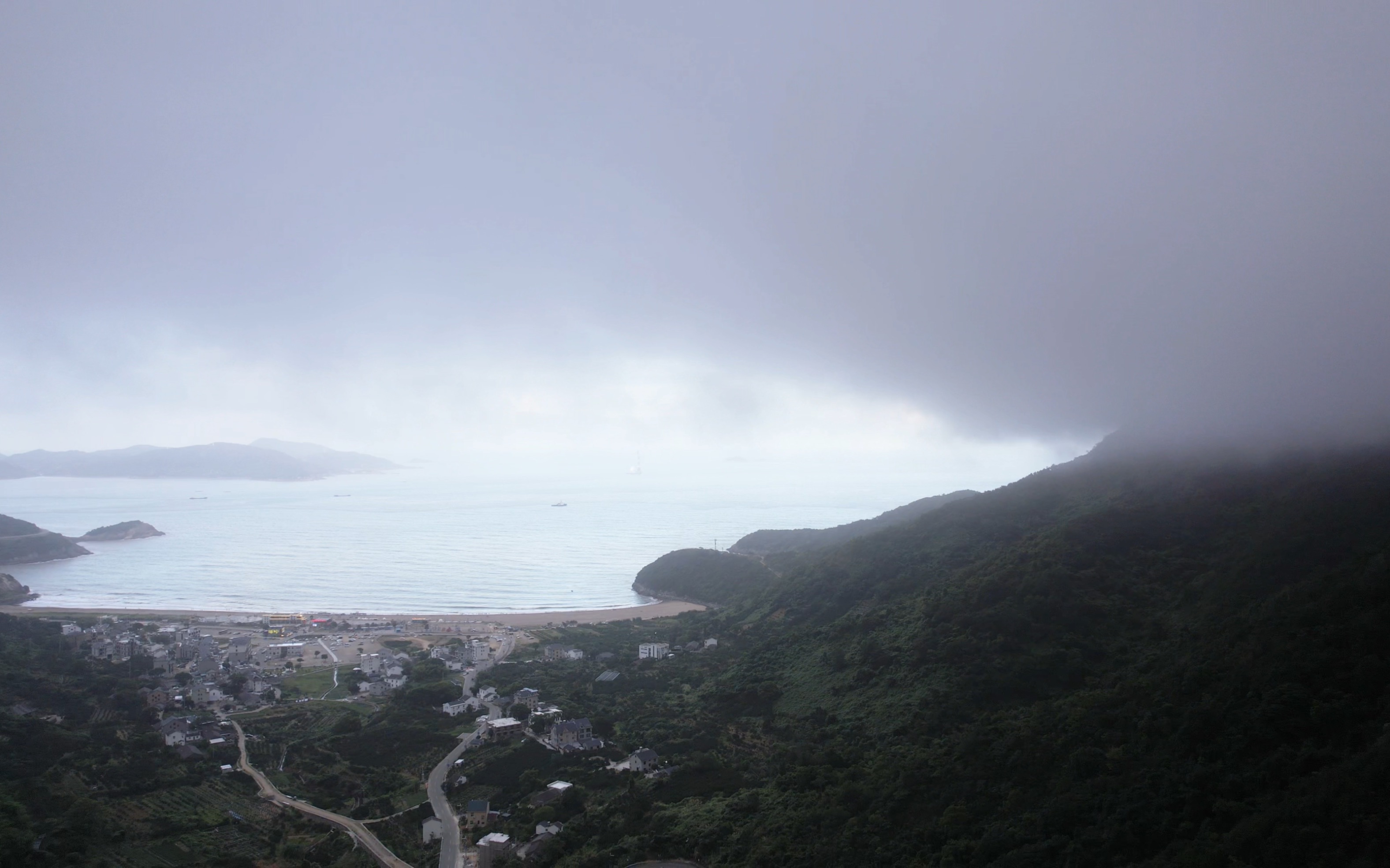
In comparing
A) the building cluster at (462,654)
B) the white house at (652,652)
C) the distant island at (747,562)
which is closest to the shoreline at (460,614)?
the distant island at (747,562)

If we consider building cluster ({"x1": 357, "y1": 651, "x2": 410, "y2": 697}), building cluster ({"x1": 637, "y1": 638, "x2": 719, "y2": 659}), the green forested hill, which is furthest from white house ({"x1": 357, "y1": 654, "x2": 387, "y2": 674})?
the green forested hill

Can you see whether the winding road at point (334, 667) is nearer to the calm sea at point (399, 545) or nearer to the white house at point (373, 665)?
the white house at point (373, 665)

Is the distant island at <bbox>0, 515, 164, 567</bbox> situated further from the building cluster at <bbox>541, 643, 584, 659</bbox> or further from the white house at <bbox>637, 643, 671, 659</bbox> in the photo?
the white house at <bbox>637, 643, 671, 659</bbox>

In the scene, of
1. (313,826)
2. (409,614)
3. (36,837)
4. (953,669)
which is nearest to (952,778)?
(953,669)

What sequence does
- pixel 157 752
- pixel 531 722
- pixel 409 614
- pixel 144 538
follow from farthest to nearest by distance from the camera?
pixel 144 538 < pixel 409 614 < pixel 531 722 < pixel 157 752

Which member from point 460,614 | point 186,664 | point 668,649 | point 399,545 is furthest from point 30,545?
point 668,649

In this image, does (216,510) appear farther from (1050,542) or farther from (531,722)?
(1050,542)
